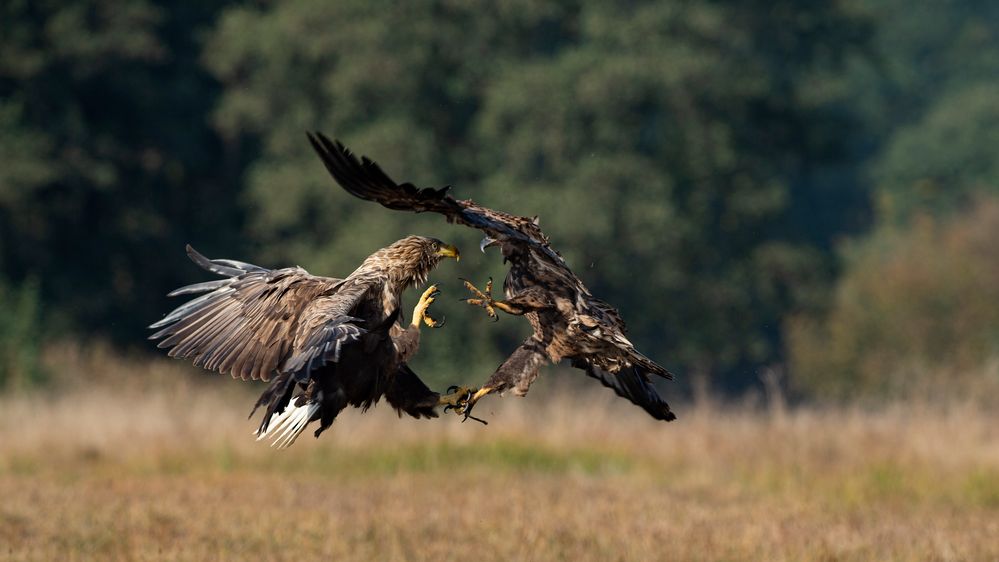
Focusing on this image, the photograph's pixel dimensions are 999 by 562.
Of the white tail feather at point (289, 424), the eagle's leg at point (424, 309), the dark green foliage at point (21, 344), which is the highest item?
the dark green foliage at point (21, 344)

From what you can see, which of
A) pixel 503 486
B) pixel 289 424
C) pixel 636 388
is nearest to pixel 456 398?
pixel 289 424

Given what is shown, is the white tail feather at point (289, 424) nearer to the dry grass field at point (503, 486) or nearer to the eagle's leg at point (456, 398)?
the eagle's leg at point (456, 398)

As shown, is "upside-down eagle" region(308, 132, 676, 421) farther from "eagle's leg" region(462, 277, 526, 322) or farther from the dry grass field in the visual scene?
the dry grass field

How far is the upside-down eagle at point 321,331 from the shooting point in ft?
25.7

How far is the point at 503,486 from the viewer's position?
14.6 meters

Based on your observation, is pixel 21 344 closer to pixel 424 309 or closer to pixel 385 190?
pixel 424 309

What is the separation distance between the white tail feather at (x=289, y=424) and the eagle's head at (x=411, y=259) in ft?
2.61

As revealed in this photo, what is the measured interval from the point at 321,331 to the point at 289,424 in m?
0.68

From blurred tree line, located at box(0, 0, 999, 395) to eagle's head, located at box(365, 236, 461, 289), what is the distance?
19253 millimetres

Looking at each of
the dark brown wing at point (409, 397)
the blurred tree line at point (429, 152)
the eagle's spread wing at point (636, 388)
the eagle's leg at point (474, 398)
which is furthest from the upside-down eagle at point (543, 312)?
the blurred tree line at point (429, 152)

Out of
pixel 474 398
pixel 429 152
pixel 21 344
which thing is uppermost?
pixel 429 152

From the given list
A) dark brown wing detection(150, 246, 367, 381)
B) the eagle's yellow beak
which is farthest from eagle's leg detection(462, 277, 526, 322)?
Answer: dark brown wing detection(150, 246, 367, 381)

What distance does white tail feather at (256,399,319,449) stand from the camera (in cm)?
773

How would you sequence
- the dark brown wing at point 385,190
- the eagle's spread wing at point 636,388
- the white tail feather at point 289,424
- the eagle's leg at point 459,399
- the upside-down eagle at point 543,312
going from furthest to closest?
the eagle's spread wing at point 636,388
the eagle's leg at point 459,399
the upside-down eagle at point 543,312
the white tail feather at point 289,424
the dark brown wing at point 385,190
